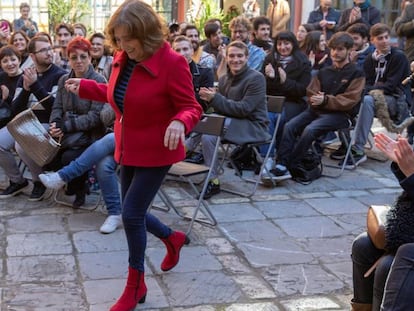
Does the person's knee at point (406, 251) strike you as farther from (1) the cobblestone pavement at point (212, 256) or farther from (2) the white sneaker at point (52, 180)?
(2) the white sneaker at point (52, 180)

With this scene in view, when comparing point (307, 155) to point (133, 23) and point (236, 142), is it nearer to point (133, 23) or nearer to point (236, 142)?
point (236, 142)

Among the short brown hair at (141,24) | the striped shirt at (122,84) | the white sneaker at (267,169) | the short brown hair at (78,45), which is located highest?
the short brown hair at (141,24)

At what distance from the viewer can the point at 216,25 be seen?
8.59 metres

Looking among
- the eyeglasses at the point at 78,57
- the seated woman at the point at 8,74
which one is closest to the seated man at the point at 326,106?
the eyeglasses at the point at 78,57

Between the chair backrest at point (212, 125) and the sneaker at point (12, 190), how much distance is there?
1.86m

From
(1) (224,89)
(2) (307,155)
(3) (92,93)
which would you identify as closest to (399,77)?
(2) (307,155)

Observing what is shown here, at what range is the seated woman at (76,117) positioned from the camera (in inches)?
209

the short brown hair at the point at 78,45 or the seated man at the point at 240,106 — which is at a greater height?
the short brown hair at the point at 78,45

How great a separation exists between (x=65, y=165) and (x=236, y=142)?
1.55m

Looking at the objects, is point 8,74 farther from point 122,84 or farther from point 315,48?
point 315,48

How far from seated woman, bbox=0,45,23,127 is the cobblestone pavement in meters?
1.03

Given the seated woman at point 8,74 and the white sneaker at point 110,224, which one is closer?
the white sneaker at point 110,224

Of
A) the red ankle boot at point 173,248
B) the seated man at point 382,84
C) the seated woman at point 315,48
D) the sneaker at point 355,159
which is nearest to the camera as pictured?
the red ankle boot at point 173,248

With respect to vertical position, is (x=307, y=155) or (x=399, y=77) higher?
(x=399, y=77)
